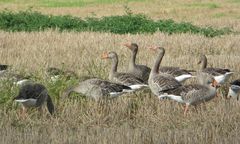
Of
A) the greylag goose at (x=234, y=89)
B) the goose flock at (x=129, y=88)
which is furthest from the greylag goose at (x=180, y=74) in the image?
the greylag goose at (x=234, y=89)

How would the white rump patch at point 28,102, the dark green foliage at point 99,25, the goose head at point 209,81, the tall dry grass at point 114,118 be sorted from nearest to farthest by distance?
1. the tall dry grass at point 114,118
2. the white rump patch at point 28,102
3. the goose head at point 209,81
4. the dark green foliage at point 99,25

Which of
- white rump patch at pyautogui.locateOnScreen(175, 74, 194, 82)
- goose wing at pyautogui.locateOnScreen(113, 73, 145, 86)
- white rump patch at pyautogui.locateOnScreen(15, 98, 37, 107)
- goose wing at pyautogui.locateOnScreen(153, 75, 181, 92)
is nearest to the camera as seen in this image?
white rump patch at pyautogui.locateOnScreen(15, 98, 37, 107)

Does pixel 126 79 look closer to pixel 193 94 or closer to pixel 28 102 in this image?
pixel 193 94

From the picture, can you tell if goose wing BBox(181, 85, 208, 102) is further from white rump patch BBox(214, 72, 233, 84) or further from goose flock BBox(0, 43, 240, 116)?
white rump patch BBox(214, 72, 233, 84)

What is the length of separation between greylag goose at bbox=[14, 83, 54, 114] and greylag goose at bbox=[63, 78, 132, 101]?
0.87 m

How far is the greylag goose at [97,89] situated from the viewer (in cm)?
1149

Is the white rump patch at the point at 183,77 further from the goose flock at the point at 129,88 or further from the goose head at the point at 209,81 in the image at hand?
the goose head at the point at 209,81

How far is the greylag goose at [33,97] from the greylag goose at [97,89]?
0.87 m

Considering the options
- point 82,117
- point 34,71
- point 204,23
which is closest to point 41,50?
point 34,71

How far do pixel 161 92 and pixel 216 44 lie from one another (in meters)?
9.45

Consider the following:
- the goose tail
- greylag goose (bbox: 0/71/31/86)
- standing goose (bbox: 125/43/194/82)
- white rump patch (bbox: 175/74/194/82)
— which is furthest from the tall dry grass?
A: white rump patch (bbox: 175/74/194/82)

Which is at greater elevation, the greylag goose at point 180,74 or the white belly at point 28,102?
the white belly at point 28,102

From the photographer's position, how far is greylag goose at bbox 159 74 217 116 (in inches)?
441

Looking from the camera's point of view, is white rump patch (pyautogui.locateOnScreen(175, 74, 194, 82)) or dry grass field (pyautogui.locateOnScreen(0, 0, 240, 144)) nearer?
dry grass field (pyautogui.locateOnScreen(0, 0, 240, 144))
